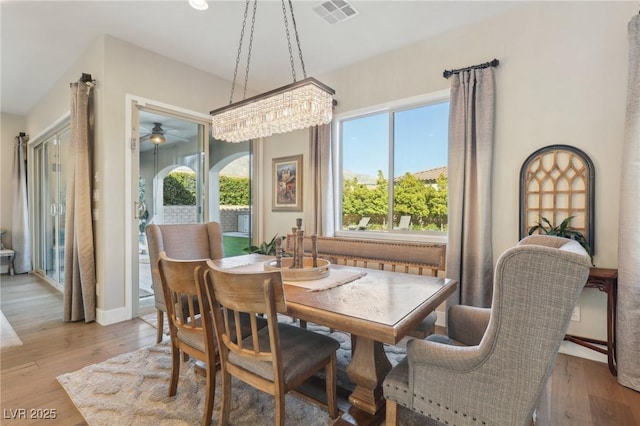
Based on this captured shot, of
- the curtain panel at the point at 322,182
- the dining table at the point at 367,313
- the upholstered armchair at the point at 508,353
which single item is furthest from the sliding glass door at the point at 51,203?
the upholstered armchair at the point at 508,353

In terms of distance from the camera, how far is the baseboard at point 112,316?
9.93 feet

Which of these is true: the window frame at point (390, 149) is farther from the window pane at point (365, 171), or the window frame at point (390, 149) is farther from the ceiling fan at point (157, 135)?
the ceiling fan at point (157, 135)

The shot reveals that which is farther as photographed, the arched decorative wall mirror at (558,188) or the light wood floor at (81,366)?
the arched decorative wall mirror at (558,188)

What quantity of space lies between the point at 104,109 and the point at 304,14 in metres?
2.16

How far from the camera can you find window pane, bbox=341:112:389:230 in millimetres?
3607

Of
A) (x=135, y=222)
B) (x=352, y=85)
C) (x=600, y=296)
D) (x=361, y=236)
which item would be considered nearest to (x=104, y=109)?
(x=135, y=222)

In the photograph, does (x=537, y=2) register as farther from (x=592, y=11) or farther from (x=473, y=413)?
(x=473, y=413)

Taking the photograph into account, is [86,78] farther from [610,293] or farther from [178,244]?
[610,293]

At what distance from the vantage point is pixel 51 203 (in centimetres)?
474

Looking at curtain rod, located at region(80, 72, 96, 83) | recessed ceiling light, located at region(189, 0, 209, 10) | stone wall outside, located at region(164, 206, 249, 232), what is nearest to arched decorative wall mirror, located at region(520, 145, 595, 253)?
recessed ceiling light, located at region(189, 0, 209, 10)

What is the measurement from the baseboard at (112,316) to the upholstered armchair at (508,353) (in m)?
2.98

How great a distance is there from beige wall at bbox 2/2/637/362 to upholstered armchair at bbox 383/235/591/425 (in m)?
1.84

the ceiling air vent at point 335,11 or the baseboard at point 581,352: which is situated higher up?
the ceiling air vent at point 335,11

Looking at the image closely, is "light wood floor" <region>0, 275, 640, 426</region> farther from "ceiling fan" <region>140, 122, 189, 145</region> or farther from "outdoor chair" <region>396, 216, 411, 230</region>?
"ceiling fan" <region>140, 122, 189, 145</region>
